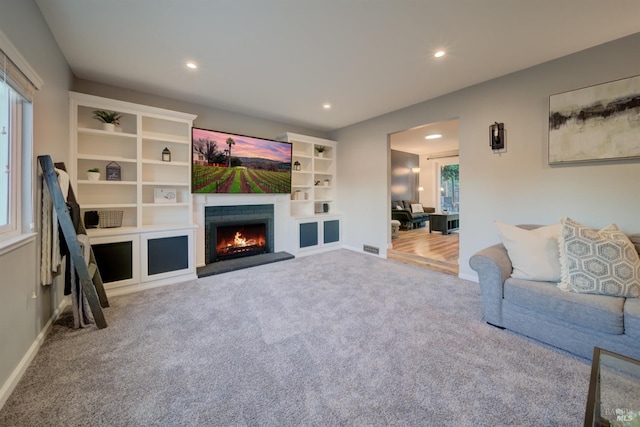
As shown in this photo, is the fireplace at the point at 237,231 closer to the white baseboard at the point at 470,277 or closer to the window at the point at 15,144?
the window at the point at 15,144

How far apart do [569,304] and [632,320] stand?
287 mm

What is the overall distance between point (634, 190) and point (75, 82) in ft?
20.0

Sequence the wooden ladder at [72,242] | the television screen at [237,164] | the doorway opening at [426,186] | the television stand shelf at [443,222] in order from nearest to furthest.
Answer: the wooden ladder at [72,242] → the television screen at [237,164] → the doorway opening at [426,186] → the television stand shelf at [443,222]

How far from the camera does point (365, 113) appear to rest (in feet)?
14.6

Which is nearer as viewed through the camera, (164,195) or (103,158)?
(103,158)

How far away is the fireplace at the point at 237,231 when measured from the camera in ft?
13.4

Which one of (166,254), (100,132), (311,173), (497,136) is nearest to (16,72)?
(100,132)

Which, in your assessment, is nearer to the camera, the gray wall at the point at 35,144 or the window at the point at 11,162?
the gray wall at the point at 35,144

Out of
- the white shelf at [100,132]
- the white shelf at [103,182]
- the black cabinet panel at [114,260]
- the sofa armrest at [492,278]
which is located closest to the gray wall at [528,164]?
the sofa armrest at [492,278]

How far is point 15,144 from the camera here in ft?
5.86

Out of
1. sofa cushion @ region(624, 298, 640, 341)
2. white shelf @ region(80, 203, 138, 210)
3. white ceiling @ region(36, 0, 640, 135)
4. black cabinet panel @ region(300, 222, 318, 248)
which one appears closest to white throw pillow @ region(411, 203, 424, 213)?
black cabinet panel @ region(300, 222, 318, 248)

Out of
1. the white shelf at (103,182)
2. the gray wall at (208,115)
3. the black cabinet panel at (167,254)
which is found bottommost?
the black cabinet panel at (167,254)

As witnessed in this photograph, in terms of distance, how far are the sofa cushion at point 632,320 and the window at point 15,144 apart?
398cm

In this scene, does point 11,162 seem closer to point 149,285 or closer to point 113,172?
point 113,172
